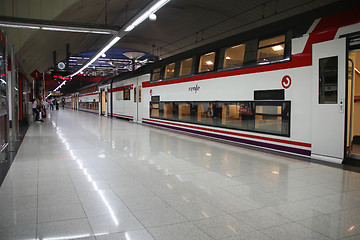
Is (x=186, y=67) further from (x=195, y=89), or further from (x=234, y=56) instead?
(x=234, y=56)

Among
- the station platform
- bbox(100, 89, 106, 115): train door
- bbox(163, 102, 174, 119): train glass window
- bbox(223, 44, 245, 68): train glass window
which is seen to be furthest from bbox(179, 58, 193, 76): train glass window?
bbox(100, 89, 106, 115): train door

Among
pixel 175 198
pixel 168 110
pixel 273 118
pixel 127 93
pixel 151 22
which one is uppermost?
pixel 151 22

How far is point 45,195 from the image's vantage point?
3.27 metres

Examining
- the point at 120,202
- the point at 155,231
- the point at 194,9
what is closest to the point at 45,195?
the point at 120,202

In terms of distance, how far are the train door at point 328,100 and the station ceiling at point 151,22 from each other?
90cm

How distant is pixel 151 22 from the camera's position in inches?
574

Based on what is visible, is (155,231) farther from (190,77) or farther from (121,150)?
(190,77)

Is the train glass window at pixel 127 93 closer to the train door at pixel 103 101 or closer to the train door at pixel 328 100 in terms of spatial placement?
the train door at pixel 103 101

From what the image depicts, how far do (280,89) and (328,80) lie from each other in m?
1.13

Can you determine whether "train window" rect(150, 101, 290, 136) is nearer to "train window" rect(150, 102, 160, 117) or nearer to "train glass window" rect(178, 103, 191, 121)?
"train glass window" rect(178, 103, 191, 121)

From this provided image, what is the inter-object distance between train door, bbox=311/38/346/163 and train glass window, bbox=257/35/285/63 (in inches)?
34.0

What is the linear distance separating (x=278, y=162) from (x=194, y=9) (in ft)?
31.0

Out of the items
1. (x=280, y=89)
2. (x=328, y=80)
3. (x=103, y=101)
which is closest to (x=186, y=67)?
(x=280, y=89)

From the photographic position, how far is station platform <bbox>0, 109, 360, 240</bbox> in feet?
7.95
